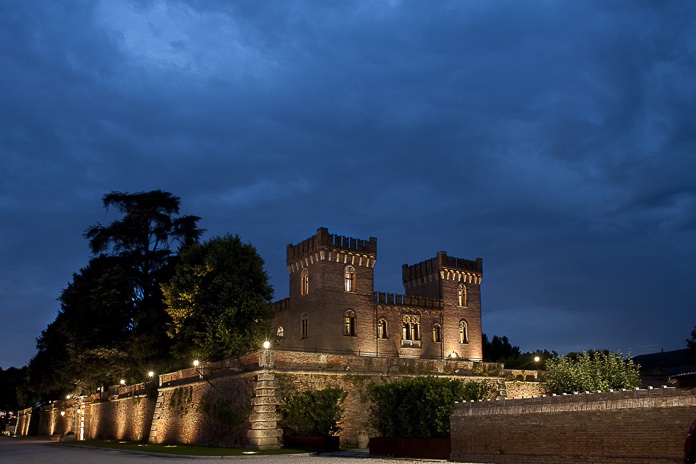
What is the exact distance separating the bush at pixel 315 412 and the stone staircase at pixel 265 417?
0.70 meters

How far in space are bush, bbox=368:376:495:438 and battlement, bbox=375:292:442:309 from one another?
27144 mm

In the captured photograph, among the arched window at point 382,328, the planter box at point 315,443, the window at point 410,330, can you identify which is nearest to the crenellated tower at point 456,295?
the window at point 410,330

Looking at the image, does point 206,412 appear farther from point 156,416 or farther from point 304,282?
point 304,282

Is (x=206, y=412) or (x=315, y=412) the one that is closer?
(x=315, y=412)

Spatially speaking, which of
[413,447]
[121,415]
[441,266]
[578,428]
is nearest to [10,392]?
[121,415]

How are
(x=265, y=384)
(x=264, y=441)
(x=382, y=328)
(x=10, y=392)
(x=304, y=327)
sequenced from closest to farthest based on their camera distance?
(x=264, y=441)
(x=265, y=384)
(x=304, y=327)
(x=382, y=328)
(x=10, y=392)

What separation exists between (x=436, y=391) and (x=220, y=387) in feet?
46.5

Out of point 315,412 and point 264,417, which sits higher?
point 315,412

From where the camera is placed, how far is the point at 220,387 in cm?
3375

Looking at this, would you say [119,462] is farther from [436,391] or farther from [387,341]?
[387,341]

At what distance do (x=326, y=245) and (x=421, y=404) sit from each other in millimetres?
28064

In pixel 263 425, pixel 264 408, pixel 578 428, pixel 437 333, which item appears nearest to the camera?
pixel 578 428

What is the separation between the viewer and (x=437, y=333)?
55531 millimetres

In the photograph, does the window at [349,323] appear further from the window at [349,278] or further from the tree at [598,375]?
the tree at [598,375]
